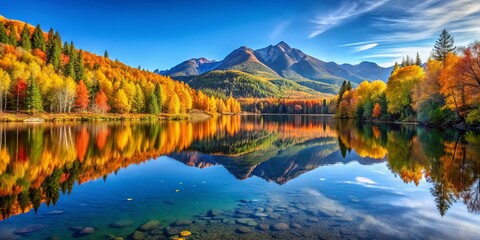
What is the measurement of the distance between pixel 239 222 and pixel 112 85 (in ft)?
403

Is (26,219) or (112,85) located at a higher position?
(112,85)

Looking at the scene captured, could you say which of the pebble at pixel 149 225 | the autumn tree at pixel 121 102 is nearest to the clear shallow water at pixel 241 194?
the pebble at pixel 149 225

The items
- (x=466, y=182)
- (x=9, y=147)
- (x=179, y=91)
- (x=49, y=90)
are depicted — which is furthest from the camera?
(x=179, y=91)

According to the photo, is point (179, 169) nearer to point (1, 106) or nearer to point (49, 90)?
point (1, 106)

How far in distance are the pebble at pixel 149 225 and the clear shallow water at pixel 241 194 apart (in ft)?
0.89

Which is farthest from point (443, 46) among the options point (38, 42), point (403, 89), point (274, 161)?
point (38, 42)

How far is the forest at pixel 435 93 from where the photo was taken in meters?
48.7

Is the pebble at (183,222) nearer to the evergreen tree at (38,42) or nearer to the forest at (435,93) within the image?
the forest at (435,93)

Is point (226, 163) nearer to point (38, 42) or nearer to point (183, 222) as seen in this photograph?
point (183, 222)

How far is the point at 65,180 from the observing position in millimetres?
19406

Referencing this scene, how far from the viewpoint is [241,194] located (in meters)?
17.4

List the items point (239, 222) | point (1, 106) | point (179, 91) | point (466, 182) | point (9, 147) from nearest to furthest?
point (239, 222), point (466, 182), point (9, 147), point (1, 106), point (179, 91)

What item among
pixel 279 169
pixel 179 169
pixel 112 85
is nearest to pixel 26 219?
pixel 179 169

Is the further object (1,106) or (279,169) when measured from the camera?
(1,106)
